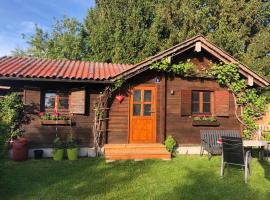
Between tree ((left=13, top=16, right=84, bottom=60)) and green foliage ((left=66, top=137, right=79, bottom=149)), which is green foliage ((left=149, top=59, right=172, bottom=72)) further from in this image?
tree ((left=13, top=16, right=84, bottom=60))

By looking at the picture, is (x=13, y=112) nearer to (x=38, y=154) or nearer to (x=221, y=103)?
(x=38, y=154)

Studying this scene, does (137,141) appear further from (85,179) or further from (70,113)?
(85,179)

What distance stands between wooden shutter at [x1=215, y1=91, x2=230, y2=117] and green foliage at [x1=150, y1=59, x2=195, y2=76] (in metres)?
1.38

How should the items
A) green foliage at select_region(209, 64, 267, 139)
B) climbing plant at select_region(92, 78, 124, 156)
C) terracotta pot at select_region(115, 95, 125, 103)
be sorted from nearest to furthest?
climbing plant at select_region(92, 78, 124, 156), terracotta pot at select_region(115, 95, 125, 103), green foliage at select_region(209, 64, 267, 139)

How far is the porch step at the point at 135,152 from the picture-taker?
9.02m

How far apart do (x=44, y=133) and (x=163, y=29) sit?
1513cm

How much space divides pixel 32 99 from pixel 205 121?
6.44m

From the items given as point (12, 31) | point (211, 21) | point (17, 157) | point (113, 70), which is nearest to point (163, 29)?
point (211, 21)

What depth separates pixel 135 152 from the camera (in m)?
9.23

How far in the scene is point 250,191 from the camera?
20.8 feet

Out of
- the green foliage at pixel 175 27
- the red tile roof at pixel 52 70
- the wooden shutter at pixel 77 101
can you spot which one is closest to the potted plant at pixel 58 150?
the wooden shutter at pixel 77 101

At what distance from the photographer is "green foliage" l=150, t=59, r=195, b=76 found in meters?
10.2

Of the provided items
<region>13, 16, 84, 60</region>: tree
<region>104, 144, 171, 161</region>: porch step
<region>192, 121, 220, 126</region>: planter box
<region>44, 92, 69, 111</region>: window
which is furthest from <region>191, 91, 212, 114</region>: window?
<region>13, 16, 84, 60</region>: tree

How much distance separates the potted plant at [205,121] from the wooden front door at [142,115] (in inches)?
62.9
